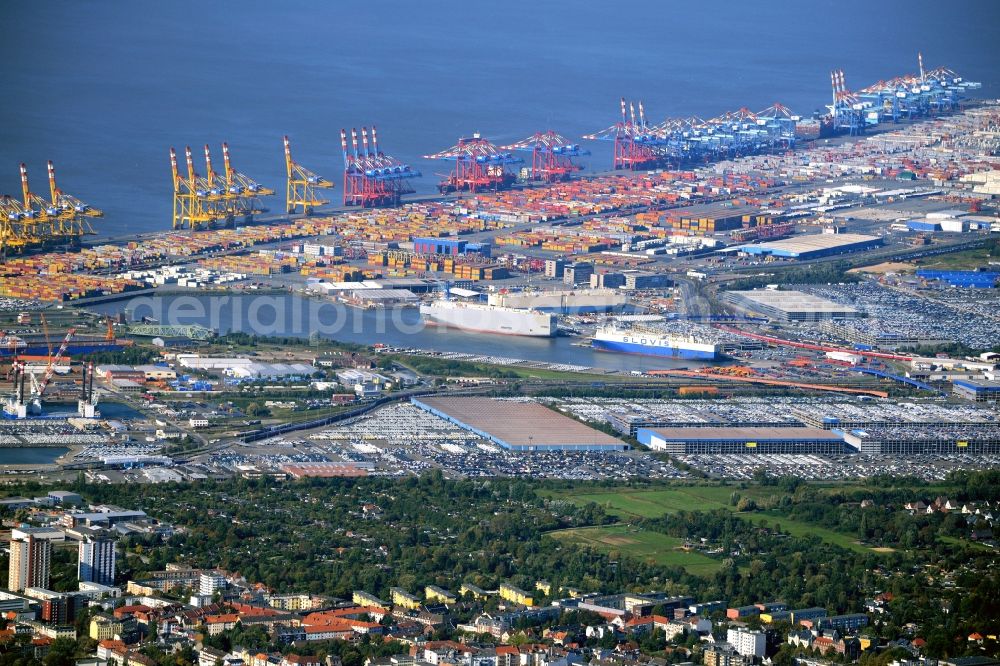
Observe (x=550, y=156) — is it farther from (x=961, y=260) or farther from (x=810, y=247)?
(x=961, y=260)

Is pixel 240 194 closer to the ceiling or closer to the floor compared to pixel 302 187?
closer to the floor

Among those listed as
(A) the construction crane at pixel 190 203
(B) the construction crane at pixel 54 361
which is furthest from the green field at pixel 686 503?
(A) the construction crane at pixel 190 203

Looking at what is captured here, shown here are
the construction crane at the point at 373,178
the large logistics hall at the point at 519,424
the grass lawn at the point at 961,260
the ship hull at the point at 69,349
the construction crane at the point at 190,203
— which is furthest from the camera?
the construction crane at the point at 373,178

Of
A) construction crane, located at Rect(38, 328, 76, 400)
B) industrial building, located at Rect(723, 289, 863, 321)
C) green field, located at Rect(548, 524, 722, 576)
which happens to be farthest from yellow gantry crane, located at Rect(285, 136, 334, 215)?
green field, located at Rect(548, 524, 722, 576)

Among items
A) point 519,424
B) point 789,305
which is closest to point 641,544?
point 519,424

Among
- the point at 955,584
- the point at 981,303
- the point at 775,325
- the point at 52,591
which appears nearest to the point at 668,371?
the point at 775,325

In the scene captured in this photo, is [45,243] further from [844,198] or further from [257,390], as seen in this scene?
[844,198]

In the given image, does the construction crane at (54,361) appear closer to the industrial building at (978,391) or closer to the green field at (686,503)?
the green field at (686,503)

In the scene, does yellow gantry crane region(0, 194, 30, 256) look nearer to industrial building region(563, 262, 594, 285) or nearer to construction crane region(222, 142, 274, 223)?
construction crane region(222, 142, 274, 223)
